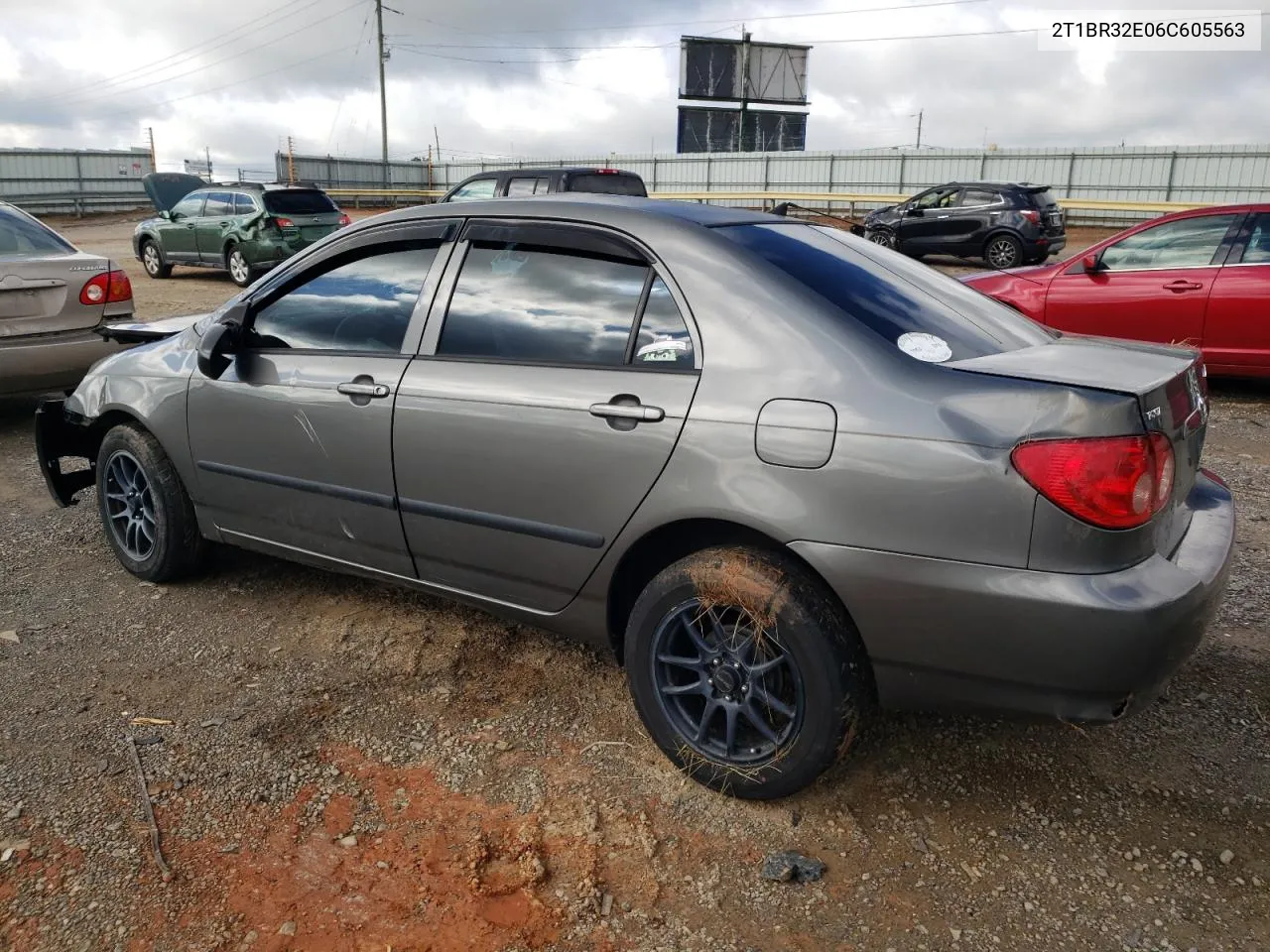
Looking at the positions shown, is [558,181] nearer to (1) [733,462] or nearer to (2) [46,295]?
(2) [46,295]

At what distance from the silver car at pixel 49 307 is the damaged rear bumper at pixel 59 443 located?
2284 millimetres

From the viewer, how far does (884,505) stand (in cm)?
239

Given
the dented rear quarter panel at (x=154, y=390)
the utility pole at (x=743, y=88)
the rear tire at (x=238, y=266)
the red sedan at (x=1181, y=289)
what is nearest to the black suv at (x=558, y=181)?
the rear tire at (x=238, y=266)

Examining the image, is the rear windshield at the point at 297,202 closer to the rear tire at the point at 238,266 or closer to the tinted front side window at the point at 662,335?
the rear tire at the point at 238,266

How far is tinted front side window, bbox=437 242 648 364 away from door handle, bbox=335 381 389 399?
0.76ft

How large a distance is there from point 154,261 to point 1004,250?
16.0 meters

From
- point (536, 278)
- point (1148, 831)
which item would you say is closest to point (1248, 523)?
point (1148, 831)

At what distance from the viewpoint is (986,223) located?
19516 millimetres

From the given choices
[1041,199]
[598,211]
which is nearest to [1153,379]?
[598,211]

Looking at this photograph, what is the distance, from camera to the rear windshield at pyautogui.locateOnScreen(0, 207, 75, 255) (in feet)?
22.7

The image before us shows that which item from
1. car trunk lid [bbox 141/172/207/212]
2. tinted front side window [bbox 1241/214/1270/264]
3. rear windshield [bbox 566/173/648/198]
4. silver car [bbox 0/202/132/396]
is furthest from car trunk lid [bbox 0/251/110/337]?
car trunk lid [bbox 141/172/207/212]

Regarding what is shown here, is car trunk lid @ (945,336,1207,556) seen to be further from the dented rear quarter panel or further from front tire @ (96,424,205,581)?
front tire @ (96,424,205,581)

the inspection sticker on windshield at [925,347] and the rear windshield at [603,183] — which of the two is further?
the rear windshield at [603,183]

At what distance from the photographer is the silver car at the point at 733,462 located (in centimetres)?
231
